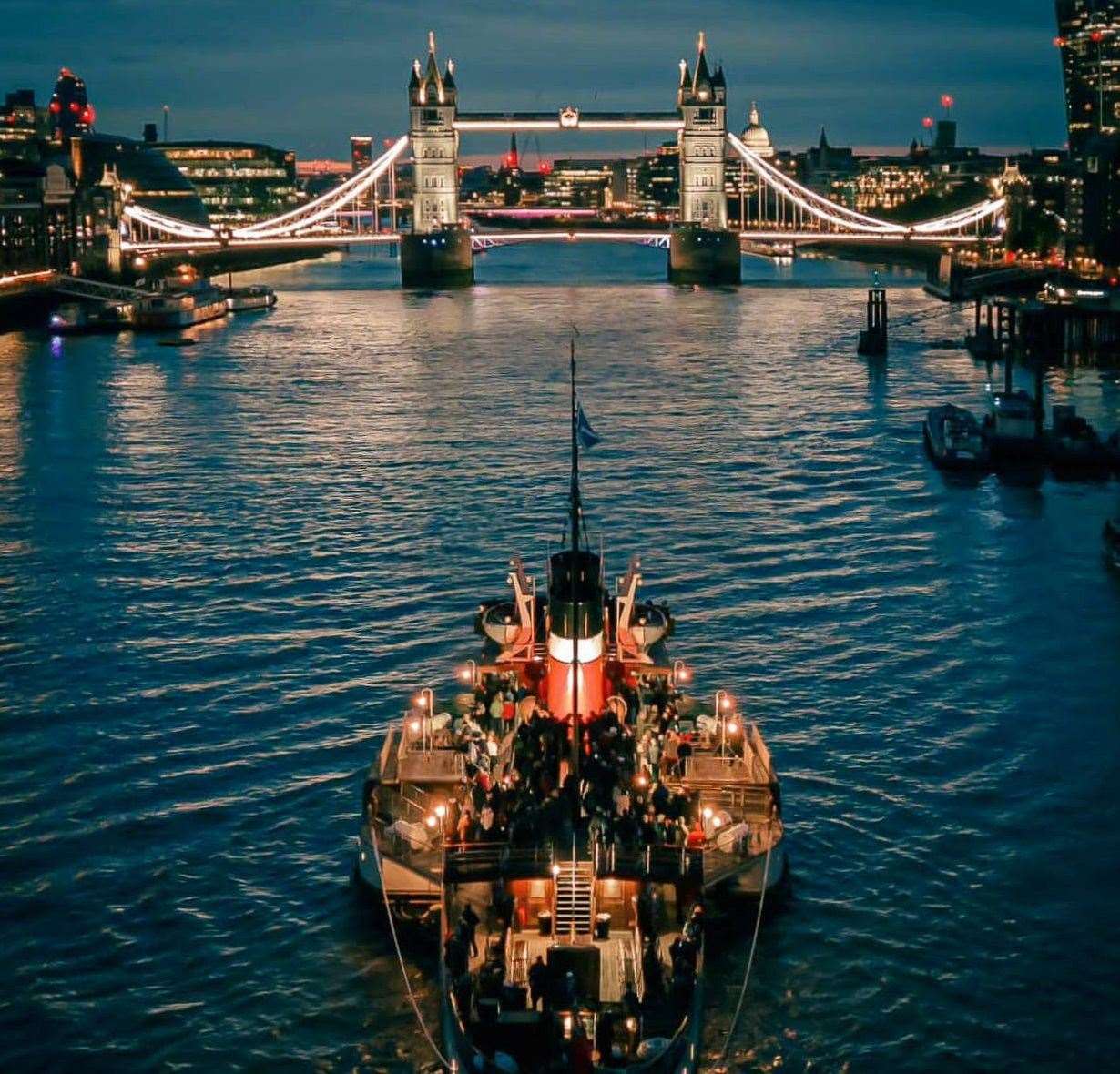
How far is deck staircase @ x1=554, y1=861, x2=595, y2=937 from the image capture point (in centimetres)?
1333

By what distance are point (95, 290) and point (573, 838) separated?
254 ft

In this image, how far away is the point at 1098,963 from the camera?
14.6 meters

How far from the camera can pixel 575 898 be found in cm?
1335

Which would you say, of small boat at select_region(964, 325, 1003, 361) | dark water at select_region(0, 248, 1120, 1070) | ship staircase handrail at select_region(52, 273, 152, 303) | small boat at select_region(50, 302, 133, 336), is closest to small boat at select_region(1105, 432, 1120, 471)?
dark water at select_region(0, 248, 1120, 1070)

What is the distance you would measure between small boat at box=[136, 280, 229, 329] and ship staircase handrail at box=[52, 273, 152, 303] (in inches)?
42.0

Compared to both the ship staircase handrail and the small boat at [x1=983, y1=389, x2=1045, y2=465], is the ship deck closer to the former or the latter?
the small boat at [x1=983, y1=389, x2=1045, y2=465]

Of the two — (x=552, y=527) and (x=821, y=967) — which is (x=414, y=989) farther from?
(x=552, y=527)

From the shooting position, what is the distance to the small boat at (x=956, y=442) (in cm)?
3725

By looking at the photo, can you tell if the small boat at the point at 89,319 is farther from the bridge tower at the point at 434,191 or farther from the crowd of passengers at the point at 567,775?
the crowd of passengers at the point at 567,775

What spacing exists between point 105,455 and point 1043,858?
94.1ft

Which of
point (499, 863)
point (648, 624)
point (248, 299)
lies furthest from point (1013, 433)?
point (248, 299)

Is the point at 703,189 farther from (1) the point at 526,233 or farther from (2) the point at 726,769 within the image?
(2) the point at 726,769

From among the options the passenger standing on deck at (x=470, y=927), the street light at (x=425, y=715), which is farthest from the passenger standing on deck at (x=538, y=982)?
the street light at (x=425, y=715)

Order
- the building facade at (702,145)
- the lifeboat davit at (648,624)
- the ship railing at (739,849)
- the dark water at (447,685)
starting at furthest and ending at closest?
the building facade at (702,145), the lifeboat davit at (648,624), the ship railing at (739,849), the dark water at (447,685)
